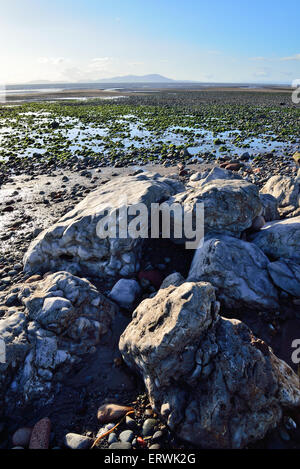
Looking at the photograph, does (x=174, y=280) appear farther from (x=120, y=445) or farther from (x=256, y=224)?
(x=256, y=224)

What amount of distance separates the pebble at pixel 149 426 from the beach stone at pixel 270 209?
4.96 m

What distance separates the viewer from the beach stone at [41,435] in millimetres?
3332

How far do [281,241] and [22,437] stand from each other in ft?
16.4

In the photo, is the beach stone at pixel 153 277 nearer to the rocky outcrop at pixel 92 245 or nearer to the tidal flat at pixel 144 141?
the rocky outcrop at pixel 92 245

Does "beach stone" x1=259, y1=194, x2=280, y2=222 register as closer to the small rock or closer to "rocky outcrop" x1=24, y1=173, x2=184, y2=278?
"rocky outcrop" x1=24, y1=173, x2=184, y2=278

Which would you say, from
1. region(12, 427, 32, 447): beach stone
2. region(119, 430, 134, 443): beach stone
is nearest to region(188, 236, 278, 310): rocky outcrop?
region(119, 430, 134, 443): beach stone

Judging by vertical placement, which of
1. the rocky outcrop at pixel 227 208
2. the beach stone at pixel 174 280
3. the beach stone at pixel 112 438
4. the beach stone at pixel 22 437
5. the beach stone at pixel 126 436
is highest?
the rocky outcrop at pixel 227 208

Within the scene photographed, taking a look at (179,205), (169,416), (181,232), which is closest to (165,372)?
(169,416)

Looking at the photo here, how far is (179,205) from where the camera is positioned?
5.95 m

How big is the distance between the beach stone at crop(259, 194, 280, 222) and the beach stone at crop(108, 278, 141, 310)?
350cm

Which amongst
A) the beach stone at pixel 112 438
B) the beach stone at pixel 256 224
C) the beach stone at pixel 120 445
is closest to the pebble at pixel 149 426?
the beach stone at pixel 120 445

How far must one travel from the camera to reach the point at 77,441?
3.29 m

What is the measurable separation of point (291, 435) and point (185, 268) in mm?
3097

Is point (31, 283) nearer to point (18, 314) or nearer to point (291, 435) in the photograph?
point (18, 314)
